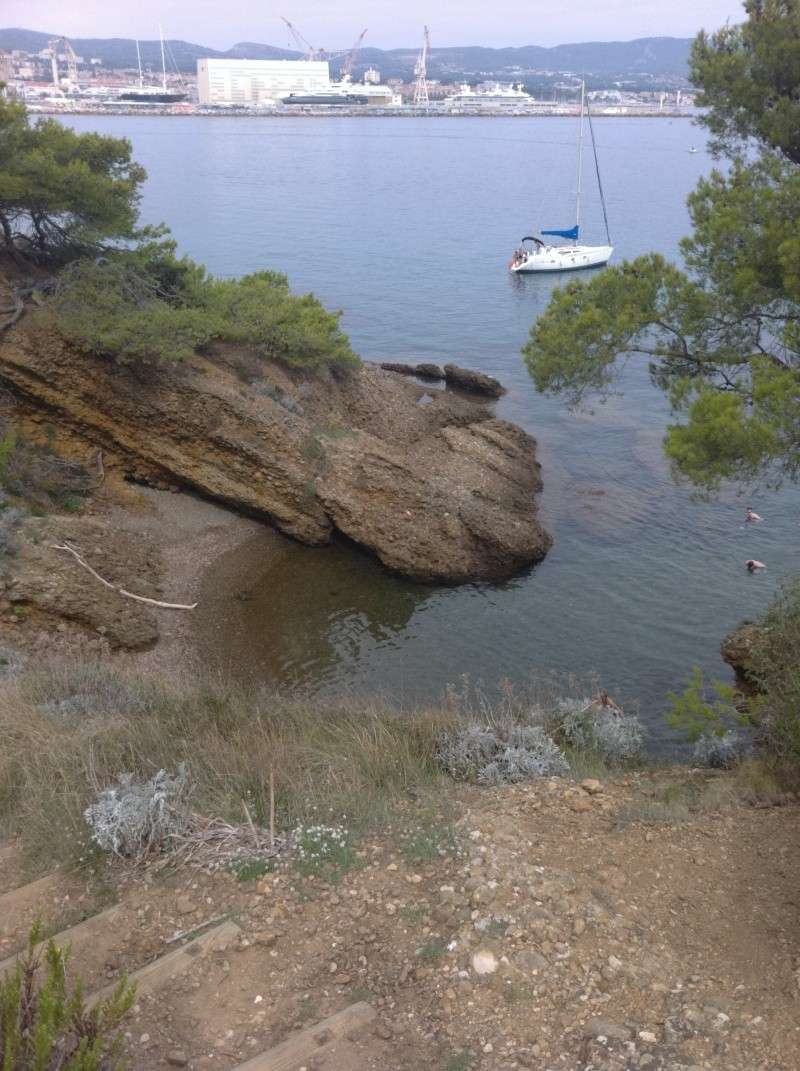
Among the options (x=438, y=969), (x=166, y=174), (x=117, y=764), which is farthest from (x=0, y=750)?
(x=166, y=174)

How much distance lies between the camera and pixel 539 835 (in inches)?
258

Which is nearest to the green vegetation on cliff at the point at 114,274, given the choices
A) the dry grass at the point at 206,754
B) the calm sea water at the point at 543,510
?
the calm sea water at the point at 543,510

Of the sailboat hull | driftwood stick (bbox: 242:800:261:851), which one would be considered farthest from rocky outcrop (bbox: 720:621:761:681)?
the sailboat hull

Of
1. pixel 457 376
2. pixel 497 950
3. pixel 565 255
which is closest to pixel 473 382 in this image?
pixel 457 376

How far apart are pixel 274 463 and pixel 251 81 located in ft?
639

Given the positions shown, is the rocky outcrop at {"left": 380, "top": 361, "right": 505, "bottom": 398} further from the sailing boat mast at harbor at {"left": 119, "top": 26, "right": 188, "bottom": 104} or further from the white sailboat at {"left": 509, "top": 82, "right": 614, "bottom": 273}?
the sailing boat mast at harbor at {"left": 119, "top": 26, "right": 188, "bottom": 104}

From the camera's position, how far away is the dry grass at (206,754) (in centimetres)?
670

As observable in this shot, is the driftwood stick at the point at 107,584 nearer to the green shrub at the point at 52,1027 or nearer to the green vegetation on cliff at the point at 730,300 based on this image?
the green vegetation on cliff at the point at 730,300

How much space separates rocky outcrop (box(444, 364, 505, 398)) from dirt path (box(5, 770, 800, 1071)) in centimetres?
2218

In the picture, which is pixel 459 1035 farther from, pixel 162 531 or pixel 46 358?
pixel 46 358

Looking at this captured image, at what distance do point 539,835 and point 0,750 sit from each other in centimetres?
440

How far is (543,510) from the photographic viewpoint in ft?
64.8

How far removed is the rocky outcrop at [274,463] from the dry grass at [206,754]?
7719 mm

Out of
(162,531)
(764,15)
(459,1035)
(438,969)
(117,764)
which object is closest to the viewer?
(459,1035)
